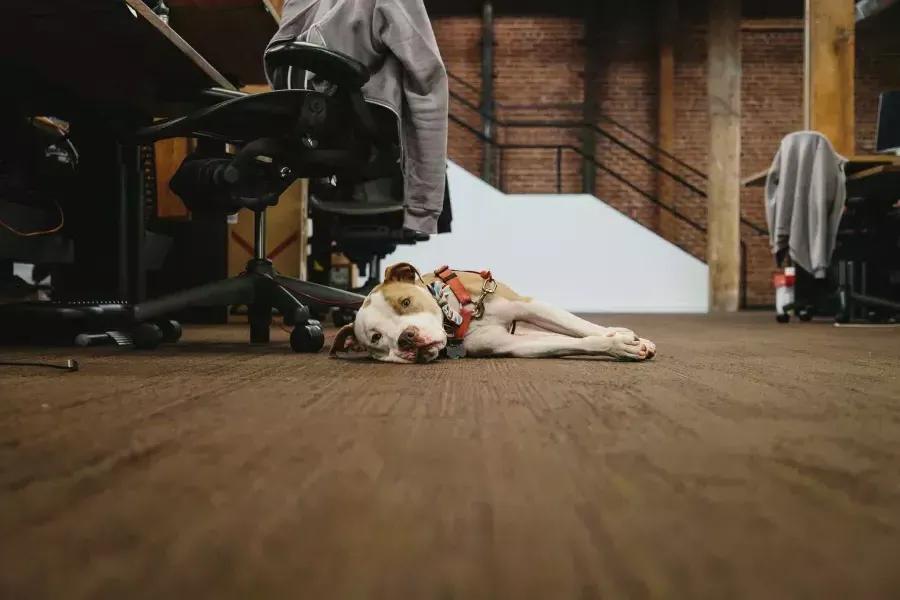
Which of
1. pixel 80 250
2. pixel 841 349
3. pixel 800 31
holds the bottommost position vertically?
pixel 841 349

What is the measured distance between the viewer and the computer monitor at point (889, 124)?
4176 mm

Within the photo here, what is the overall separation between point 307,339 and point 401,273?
1.12 feet

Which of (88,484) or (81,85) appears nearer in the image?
(88,484)

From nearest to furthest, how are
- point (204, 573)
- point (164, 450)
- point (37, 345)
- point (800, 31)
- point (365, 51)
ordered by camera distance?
point (204, 573) → point (164, 450) → point (365, 51) → point (37, 345) → point (800, 31)

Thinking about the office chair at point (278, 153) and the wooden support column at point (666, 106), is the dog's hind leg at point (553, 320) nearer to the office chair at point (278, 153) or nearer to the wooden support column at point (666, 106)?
the office chair at point (278, 153)

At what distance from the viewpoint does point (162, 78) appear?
6.23ft

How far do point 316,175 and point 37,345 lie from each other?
894mm

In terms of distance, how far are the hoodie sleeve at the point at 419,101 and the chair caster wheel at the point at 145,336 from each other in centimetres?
67

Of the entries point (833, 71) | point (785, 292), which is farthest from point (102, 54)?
point (833, 71)

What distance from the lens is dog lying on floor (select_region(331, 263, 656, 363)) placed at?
4.62 feet

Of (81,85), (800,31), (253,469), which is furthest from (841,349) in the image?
(800,31)

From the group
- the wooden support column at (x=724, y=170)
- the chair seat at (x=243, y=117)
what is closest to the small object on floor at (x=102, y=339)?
the chair seat at (x=243, y=117)

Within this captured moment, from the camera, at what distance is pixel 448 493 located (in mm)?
483

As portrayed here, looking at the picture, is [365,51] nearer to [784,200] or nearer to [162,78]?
[162,78]
